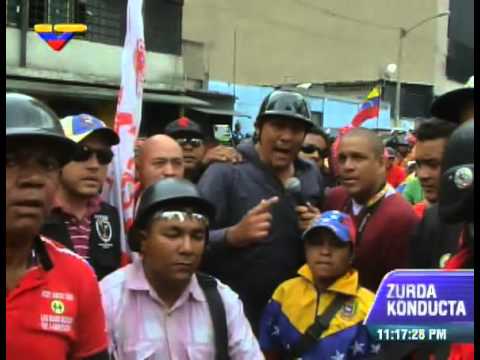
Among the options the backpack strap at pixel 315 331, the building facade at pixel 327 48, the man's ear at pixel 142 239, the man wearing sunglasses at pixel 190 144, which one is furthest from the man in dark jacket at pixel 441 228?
the building facade at pixel 327 48

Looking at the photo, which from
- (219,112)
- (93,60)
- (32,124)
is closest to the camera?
(32,124)

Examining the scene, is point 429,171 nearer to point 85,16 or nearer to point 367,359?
point 367,359

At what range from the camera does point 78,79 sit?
1856cm

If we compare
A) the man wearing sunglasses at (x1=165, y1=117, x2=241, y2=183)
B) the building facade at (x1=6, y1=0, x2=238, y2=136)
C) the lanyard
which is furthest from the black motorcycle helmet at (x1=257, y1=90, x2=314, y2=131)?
the building facade at (x1=6, y1=0, x2=238, y2=136)

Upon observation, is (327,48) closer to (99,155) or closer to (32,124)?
(99,155)

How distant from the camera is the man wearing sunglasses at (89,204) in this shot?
3525mm

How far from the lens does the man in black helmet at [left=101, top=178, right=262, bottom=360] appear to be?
9.24 ft

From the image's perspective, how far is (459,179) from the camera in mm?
1723

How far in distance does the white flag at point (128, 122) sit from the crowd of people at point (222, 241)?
0.12m

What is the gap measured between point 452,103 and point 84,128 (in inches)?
68.2

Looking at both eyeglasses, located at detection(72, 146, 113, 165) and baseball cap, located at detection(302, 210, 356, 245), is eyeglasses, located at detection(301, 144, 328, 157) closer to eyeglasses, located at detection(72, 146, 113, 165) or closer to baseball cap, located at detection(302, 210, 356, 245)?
baseball cap, located at detection(302, 210, 356, 245)

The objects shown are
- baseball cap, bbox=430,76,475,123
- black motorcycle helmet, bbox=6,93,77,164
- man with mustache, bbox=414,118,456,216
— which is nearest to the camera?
black motorcycle helmet, bbox=6,93,77,164

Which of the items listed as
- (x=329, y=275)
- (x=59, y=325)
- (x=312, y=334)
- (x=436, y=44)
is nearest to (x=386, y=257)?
(x=329, y=275)
